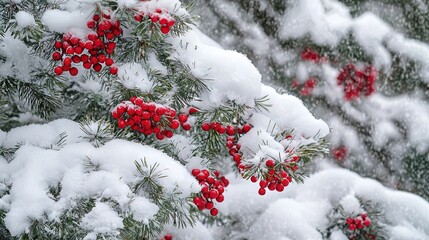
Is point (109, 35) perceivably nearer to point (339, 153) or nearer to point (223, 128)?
point (223, 128)

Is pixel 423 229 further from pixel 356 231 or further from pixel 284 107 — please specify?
pixel 284 107

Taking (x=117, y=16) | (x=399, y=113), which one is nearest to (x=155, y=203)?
(x=117, y=16)

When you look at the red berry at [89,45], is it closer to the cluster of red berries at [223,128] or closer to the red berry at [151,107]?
the red berry at [151,107]

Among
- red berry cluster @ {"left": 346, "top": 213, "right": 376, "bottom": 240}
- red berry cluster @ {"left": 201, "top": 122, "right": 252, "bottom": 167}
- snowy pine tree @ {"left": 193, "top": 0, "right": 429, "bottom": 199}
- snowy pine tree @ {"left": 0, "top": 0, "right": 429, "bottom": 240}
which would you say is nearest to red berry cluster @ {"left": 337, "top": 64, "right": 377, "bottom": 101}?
snowy pine tree @ {"left": 193, "top": 0, "right": 429, "bottom": 199}

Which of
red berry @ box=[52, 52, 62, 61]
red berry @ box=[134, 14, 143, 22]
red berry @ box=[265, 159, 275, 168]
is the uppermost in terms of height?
red berry @ box=[134, 14, 143, 22]

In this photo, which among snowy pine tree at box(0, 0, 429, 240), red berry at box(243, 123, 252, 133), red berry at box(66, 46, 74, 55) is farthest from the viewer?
red berry at box(243, 123, 252, 133)

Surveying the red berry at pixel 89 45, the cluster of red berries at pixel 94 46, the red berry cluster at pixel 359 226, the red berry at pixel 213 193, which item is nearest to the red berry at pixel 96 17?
the cluster of red berries at pixel 94 46

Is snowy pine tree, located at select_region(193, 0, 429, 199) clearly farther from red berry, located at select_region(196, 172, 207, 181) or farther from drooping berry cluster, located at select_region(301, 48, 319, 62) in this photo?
red berry, located at select_region(196, 172, 207, 181)
